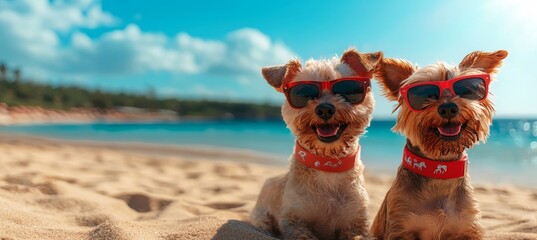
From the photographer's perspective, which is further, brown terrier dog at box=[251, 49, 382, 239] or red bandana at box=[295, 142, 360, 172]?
red bandana at box=[295, 142, 360, 172]

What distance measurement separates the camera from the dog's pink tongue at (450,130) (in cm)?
341

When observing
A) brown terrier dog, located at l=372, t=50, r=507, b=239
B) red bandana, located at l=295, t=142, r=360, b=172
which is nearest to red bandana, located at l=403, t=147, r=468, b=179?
brown terrier dog, located at l=372, t=50, r=507, b=239

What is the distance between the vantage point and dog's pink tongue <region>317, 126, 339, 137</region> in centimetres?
409

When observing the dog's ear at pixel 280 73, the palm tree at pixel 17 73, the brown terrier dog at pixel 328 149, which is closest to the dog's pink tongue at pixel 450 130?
the brown terrier dog at pixel 328 149

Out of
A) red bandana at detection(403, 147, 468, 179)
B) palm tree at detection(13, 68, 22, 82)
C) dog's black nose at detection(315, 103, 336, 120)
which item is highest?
palm tree at detection(13, 68, 22, 82)

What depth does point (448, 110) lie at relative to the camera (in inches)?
133

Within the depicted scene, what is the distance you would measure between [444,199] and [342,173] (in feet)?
3.31

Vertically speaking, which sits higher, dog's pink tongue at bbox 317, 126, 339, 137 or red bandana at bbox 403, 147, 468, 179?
dog's pink tongue at bbox 317, 126, 339, 137

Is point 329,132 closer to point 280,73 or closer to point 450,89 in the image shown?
point 280,73

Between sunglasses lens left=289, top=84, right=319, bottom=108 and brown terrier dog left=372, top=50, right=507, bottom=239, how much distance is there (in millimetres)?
848

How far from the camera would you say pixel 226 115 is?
346 ft

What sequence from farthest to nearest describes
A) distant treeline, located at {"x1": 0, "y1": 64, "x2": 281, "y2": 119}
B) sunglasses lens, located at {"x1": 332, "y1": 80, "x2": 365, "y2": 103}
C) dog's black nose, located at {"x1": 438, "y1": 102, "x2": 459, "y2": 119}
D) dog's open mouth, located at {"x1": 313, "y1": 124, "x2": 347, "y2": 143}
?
distant treeline, located at {"x1": 0, "y1": 64, "x2": 281, "y2": 119} → sunglasses lens, located at {"x1": 332, "y1": 80, "x2": 365, "y2": 103} → dog's open mouth, located at {"x1": 313, "y1": 124, "x2": 347, "y2": 143} → dog's black nose, located at {"x1": 438, "y1": 102, "x2": 459, "y2": 119}

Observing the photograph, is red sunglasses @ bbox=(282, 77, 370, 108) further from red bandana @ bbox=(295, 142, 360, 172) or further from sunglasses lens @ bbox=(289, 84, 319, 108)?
red bandana @ bbox=(295, 142, 360, 172)

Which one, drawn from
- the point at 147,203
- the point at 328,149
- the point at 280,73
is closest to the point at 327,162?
the point at 328,149
